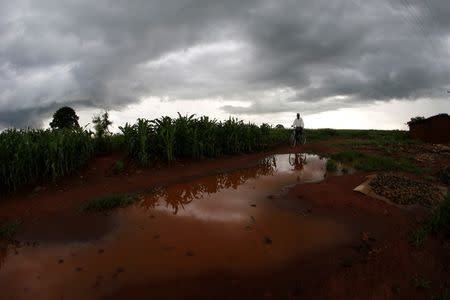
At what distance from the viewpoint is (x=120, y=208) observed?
21.2 ft

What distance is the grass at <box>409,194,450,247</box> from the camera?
4828 millimetres

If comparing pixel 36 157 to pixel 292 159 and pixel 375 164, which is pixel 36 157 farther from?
pixel 375 164

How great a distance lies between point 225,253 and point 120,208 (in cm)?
285

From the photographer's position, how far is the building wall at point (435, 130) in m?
19.2

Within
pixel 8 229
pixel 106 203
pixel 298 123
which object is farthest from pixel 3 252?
pixel 298 123

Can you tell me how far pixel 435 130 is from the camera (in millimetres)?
19516

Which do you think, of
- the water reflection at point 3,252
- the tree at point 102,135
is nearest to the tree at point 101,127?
the tree at point 102,135

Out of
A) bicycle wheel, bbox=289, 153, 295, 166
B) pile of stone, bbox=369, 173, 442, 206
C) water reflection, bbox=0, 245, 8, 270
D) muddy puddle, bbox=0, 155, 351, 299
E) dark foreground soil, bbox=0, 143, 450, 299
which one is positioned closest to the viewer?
dark foreground soil, bbox=0, 143, 450, 299

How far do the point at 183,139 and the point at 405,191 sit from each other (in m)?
6.97

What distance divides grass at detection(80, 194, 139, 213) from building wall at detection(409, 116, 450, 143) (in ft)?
64.4

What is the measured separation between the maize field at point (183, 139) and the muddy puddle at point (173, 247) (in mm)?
3457

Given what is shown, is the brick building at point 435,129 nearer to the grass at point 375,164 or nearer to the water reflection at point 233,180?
the grass at point 375,164

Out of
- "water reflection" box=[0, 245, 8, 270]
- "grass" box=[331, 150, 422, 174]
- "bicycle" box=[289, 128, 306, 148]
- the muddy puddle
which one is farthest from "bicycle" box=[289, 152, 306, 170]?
"water reflection" box=[0, 245, 8, 270]

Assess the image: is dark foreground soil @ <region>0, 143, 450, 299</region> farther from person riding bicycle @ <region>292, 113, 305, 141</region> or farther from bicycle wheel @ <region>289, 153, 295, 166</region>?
person riding bicycle @ <region>292, 113, 305, 141</region>
